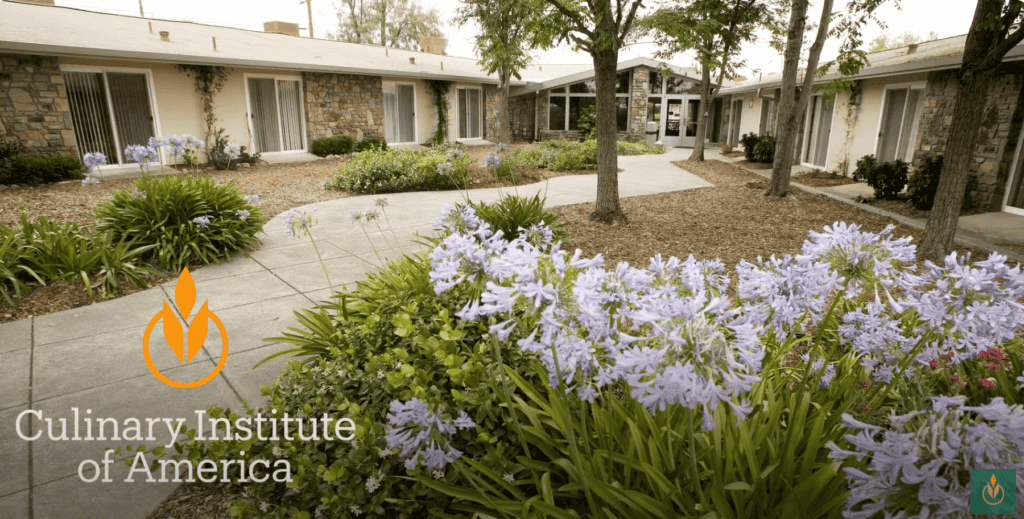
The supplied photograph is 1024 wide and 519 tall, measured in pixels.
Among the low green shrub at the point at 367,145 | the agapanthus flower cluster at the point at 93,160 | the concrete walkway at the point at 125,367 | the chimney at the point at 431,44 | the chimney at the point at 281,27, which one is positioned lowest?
the concrete walkway at the point at 125,367

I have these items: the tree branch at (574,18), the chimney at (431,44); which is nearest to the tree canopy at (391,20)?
the chimney at (431,44)

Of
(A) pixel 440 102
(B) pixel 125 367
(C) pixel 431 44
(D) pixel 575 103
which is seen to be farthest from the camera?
(C) pixel 431 44

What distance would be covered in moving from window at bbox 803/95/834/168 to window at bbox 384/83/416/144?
13846 mm

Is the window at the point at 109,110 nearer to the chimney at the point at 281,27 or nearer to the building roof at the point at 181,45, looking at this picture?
the building roof at the point at 181,45

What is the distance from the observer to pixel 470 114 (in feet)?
76.0

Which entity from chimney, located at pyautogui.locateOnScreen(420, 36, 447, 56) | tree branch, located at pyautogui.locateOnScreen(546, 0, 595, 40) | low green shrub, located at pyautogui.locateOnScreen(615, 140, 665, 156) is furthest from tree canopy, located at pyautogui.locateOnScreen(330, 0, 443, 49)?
tree branch, located at pyautogui.locateOnScreen(546, 0, 595, 40)

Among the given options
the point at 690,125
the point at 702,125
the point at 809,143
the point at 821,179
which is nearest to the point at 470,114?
the point at 702,125

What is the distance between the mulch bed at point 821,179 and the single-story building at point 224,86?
6168mm

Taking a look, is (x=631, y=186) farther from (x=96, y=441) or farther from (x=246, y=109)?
(x=246, y=109)

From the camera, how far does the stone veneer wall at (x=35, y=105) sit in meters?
10.8

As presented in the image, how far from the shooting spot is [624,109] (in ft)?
85.9

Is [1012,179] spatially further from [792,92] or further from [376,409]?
[376,409]

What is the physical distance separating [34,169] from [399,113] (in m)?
11.5

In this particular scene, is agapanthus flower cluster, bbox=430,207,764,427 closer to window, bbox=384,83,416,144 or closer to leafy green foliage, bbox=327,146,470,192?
leafy green foliage, bbox=327,146,470,192
